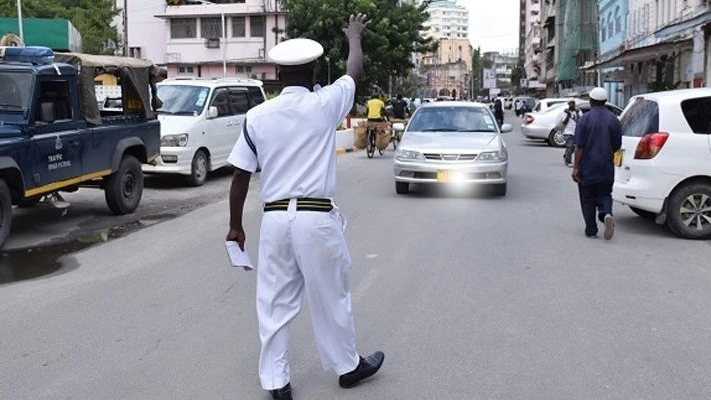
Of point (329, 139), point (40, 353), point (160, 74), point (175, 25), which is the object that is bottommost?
point (40, 353)

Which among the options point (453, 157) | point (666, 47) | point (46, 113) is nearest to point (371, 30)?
point (666, 47)

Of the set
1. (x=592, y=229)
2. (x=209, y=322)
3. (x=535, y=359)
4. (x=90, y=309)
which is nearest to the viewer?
(x=535, y=359)

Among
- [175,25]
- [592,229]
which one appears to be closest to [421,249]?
[592,229]

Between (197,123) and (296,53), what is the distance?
427 inches

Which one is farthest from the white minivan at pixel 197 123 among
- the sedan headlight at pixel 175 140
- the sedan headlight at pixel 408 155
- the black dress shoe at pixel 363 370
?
the black dress shoe at pixel 363 370

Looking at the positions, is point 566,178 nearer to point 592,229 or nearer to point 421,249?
point 592,229

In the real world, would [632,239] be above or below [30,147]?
below

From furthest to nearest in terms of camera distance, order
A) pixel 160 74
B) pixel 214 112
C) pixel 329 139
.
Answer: pixel 214 112, pixel 160 74, pixel 329 139

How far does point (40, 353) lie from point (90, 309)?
3.60ft

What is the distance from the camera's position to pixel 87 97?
1010cm

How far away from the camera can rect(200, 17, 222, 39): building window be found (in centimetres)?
5838

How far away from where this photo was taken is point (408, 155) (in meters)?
12.6

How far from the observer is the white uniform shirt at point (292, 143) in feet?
13.4

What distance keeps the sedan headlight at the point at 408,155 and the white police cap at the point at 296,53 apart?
8309 mm
